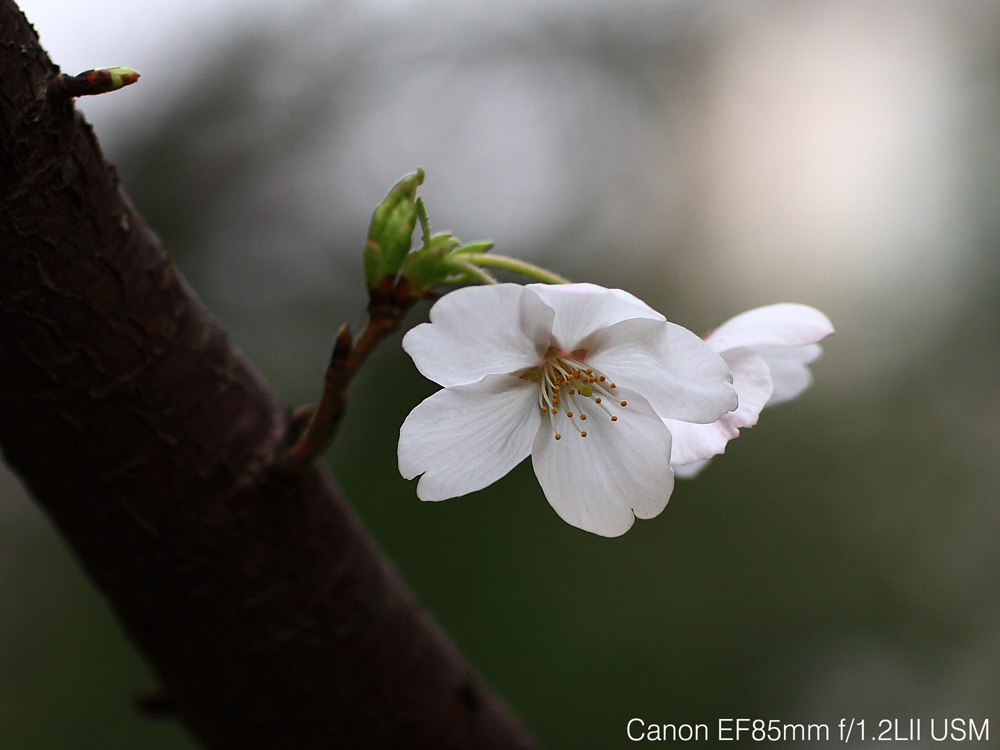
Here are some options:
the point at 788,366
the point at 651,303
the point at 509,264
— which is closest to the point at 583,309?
the point at 509,264

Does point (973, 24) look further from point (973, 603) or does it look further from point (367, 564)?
point (367, 564)

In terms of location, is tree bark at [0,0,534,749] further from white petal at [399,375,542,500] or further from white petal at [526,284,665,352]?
white petal at [526,284,665,352]

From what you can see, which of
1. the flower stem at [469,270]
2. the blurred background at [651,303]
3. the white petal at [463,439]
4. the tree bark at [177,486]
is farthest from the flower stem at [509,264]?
the blurred background at [651,303]

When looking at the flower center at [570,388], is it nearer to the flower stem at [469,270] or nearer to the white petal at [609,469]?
the white petal at [609,469]

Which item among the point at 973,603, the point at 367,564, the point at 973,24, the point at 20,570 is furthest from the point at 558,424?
the point at 973,24

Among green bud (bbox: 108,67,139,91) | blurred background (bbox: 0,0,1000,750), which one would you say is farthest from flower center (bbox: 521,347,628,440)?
blurred background (bbox: 0,0,1000,750)

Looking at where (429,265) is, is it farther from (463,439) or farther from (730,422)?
(730,422)
